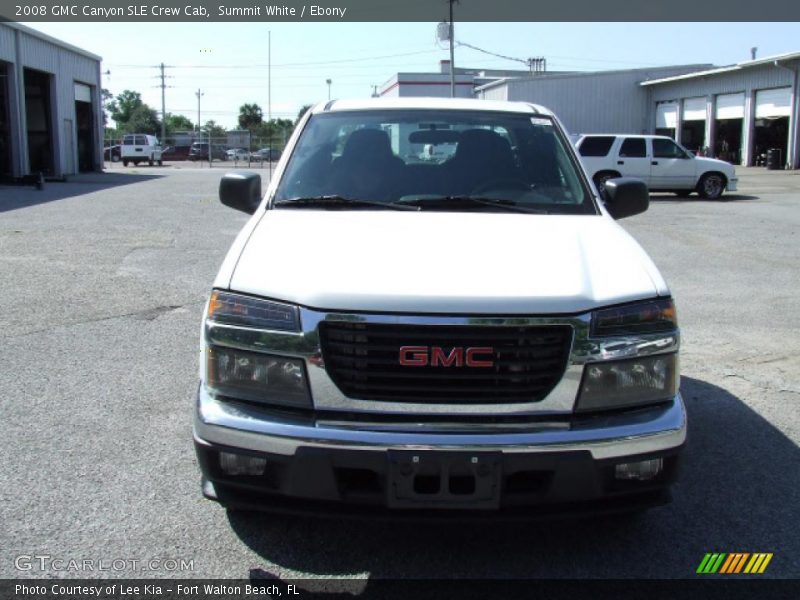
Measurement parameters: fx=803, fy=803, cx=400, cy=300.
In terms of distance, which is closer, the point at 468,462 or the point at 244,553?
the point at 468,462

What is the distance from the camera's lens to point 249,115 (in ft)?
305

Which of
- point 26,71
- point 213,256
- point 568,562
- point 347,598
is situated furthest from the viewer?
point 26,71

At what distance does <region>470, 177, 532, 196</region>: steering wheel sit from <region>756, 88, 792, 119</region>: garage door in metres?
33.8

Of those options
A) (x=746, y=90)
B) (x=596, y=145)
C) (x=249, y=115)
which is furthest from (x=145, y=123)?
(x=596, y=145)

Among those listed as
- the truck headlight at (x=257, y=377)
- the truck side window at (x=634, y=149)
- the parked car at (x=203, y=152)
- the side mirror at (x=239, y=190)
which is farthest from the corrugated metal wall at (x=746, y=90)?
the truck headlight at (x=257, y=377)

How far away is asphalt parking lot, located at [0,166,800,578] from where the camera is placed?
321 cm

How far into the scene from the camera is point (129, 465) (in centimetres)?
405

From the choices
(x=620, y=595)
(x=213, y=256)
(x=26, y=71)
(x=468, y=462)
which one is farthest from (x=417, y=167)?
(x=26, y=71)

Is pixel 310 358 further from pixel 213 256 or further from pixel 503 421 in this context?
pixel 213 256

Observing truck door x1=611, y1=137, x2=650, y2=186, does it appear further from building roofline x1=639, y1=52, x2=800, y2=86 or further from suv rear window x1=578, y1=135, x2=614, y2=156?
building roofline x1=639, y1=52, x2=800, y2=86

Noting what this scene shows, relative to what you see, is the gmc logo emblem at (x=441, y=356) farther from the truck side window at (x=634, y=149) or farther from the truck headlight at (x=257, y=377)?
the truck side window at (x=634, y=149)

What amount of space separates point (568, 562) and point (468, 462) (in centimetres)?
81

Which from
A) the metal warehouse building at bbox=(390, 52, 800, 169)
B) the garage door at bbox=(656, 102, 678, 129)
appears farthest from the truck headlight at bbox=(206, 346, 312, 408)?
the garage door at bbox=(656, 102, 678, 129)

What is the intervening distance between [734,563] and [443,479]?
1344 millimetres
